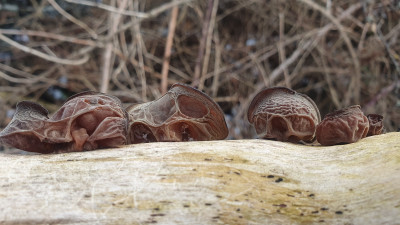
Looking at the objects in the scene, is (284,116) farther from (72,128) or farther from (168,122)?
(72,128)

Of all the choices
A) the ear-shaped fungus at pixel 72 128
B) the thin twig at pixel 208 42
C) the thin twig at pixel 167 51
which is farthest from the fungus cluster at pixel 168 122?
the thin twig at pixel 208 42

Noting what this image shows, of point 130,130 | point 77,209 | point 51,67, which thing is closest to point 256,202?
point 77,209

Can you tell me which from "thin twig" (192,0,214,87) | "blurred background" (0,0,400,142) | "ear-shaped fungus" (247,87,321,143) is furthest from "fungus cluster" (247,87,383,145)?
"thin twig" (192,0,214,87)

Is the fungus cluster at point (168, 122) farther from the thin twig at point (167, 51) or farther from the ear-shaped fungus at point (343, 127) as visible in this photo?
the thin twig at point (167, 51)

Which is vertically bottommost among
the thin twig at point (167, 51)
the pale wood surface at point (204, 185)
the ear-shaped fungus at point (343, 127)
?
the pale wood surface at point (204, 185)

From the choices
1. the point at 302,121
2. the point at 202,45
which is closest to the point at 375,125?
the point at 302,121

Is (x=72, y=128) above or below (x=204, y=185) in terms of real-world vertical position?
above
